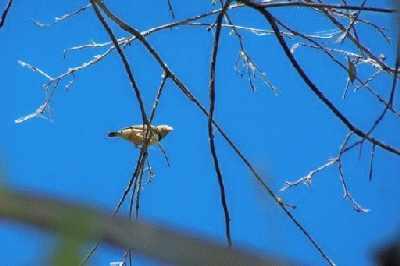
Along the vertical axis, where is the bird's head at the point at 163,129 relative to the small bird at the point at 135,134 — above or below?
above

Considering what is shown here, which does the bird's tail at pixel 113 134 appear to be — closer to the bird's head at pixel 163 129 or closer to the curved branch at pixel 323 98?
the bird's head at pixel 163 129

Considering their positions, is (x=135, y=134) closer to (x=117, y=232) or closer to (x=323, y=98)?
(x=323, y=98)

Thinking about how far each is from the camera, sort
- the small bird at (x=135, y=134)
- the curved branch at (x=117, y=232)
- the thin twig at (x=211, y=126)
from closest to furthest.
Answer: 1. the curved branch at (x=117, y=232)
2. the thin twig at (x=211, y=126)
3. the small bird at (x=135, y=134)

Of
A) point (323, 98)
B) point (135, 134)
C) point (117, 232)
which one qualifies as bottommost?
point (117, 232)

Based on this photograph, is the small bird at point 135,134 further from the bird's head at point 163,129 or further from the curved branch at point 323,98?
the curved branch at point 323,98

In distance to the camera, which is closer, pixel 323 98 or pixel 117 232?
pixel 117 232

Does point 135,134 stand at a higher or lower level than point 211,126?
higher

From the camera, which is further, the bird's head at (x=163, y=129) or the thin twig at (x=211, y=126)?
the bird's head at (x=163, y=129)

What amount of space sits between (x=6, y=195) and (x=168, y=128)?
1.32 meters

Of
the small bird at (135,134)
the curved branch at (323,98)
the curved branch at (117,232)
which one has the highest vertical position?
the small bird at (135,134)

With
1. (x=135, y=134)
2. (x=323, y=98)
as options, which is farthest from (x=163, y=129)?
(x=323, y=98)

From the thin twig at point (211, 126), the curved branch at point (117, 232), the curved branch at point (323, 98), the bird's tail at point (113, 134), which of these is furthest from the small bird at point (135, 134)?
the curved branch at point (117, 232)

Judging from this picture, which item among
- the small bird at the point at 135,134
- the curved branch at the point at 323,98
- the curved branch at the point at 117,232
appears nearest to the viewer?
the curved branch at the point at 117,232

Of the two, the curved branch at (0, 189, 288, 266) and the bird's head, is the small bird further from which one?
the curved branch at (0, 189, 288, 266)
